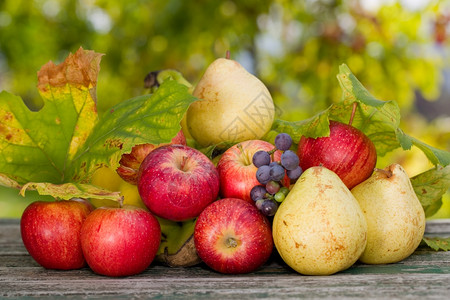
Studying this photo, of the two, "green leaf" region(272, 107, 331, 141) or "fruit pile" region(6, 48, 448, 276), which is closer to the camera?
"fruit pile" region(6, 48, 448, 276)

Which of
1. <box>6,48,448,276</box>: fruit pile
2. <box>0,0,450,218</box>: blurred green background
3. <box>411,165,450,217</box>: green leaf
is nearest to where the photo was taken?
<box>6,48,448,276</box>: fruit pile

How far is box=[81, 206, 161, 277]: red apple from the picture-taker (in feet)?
2.97

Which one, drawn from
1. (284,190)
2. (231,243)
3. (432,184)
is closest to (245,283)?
(231,243)

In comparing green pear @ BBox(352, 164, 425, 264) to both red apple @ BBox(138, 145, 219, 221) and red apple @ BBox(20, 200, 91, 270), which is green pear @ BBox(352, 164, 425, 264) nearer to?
red apple @ BBox(138, 145, 219, 221)

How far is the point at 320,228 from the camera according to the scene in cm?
85

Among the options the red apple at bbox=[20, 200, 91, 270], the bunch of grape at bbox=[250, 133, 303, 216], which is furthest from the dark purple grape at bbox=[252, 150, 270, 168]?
the red apple at bbox=[20, 200, 91, 270]

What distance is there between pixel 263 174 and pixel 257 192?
1.5 inches

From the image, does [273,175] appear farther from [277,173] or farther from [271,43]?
[271,43]

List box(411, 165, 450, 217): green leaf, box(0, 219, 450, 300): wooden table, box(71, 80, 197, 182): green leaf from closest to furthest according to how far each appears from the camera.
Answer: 1. box(0, 219, 450, 300): wooden table
2. box(71, 80, 197, 182): green leaf
3. box(411, 165, 450, 217): green leaf

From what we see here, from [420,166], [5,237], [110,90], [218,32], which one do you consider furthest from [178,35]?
[5,237]

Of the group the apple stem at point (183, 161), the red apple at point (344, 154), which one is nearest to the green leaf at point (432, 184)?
the red apple at point (344, 154)

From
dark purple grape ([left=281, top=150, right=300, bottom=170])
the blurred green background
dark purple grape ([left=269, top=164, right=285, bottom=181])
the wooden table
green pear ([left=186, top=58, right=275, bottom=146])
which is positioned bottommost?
the wooden table

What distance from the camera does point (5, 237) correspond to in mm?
1400

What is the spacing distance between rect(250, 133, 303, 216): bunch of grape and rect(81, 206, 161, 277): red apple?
21cm
